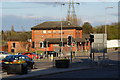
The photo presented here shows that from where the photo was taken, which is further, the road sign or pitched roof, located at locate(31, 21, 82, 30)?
pitched roof, located at locate(31, 21, 82, 30)

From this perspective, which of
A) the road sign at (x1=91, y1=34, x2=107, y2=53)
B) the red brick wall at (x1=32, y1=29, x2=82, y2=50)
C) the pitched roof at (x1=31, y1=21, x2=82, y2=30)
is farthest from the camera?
the red brick wall at (x1=32, y1=29, x2=82, y2=50)

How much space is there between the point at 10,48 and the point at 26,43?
510cm

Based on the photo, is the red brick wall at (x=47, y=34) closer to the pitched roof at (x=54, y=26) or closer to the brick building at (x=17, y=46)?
the pitched roof at (x=54, y=26)

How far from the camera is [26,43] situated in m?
86.6

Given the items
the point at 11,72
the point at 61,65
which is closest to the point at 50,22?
the point at 61,65

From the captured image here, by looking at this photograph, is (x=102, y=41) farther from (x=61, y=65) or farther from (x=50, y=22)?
(x=50, y=22)

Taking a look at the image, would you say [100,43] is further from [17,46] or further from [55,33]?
[17,46]

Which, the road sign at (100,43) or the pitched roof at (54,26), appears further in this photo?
the pitched roof at (54,26)

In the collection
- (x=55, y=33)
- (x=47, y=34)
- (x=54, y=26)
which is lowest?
(x=47, y=34)

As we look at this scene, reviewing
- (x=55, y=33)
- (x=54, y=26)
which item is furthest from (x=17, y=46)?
(x=54, y=26)

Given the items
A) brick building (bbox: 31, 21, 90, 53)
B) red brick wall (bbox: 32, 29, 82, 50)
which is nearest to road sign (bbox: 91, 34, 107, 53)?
brick building (bbox: 31, 21, 90, 53)

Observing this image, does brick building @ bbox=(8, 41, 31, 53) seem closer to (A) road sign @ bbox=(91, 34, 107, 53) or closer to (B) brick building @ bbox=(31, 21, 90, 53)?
(B) brick building @ bbox=(31, 21, 90, 53)

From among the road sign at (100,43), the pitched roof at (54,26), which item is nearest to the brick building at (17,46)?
the pitched roof at (54,26)

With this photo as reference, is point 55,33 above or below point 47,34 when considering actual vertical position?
above
